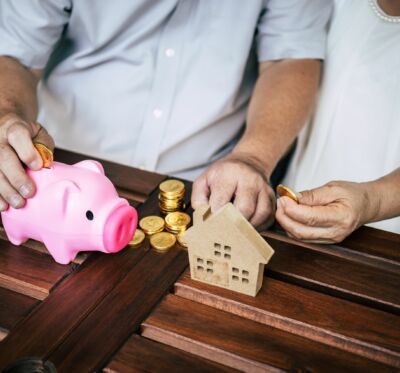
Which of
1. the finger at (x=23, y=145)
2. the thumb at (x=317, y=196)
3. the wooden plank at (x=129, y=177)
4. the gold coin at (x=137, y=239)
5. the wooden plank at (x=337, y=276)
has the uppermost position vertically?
the finger at (x=23, y=145)

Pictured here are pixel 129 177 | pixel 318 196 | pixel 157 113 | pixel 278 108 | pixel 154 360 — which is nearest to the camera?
pixel 154 360

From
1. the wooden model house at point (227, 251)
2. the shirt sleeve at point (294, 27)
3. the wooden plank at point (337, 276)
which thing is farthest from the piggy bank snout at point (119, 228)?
the shirt sleeve at point (294, 27)

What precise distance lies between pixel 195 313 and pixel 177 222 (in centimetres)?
19

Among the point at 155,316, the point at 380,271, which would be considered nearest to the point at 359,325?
the point at 380,271

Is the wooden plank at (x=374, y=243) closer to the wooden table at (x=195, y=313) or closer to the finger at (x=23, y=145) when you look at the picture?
the wooden table at (x=195, y=313)

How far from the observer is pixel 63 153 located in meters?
0.95

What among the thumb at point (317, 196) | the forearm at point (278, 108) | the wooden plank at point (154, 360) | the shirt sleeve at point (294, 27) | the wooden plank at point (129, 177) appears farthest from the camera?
the shirt sleeve at point (294, 27)

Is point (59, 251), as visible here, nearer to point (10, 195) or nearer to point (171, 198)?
point (10, 195)

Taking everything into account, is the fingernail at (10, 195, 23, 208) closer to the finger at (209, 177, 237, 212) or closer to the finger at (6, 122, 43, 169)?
the finger at (6, 122, 43, 169)

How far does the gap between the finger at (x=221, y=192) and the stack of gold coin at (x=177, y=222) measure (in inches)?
1.9

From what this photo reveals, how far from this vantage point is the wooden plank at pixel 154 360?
0.54 metres

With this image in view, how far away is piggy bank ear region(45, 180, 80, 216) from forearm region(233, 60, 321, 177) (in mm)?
381

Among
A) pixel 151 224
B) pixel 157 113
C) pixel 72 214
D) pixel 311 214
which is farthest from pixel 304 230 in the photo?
pixel 157 113

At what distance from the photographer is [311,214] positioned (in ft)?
2.39
